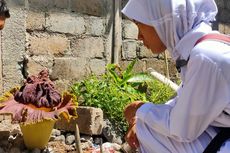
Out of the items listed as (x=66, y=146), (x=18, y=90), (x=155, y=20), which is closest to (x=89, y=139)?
(x=66, y=146)

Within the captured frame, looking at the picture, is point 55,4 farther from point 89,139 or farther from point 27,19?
point 89,139

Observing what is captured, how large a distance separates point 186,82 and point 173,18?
0.92ft

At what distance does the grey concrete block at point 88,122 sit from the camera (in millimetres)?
4375

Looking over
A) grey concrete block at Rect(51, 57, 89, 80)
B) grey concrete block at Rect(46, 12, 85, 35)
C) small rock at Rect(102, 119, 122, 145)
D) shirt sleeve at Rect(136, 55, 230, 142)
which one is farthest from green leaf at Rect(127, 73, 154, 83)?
shirt sleeve at Rect(136, 55, 230, 142)

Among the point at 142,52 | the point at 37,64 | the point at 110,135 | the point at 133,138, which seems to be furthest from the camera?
the point at 142,52

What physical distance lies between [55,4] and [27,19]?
1.20 feet

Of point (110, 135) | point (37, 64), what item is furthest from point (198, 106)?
point (37, 64)

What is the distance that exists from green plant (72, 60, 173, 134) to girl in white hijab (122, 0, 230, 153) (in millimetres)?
2343

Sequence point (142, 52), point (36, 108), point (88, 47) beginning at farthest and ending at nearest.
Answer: point (142, 52) < point (88, 47) < point (36, 108)

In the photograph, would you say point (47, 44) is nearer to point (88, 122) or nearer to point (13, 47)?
point (13, 47)

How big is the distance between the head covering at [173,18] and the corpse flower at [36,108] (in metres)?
1.71

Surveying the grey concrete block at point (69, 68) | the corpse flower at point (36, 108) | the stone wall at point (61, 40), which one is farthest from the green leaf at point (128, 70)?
the corpse flower at point (36, 108)

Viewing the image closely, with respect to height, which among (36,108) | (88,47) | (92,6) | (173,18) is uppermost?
Answer: (92,6)

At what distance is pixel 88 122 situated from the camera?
14.4 feet
